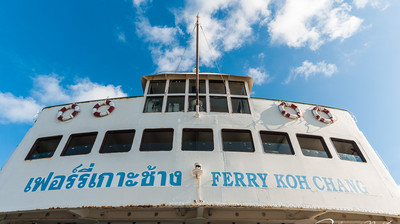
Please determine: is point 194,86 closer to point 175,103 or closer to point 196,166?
point 175,103

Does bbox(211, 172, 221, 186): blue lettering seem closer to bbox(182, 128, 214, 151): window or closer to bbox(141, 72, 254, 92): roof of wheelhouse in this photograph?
bbox(182, 128, 214, 151): window

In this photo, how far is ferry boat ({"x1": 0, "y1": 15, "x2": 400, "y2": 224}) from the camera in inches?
303

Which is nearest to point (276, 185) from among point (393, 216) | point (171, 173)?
point (171, 173)

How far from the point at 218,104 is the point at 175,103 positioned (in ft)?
7.06

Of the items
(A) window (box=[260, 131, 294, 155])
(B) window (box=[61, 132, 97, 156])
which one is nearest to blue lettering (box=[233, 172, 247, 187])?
(A) window (box=[260, 131, 294, 155])

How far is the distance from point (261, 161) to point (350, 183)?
335cm

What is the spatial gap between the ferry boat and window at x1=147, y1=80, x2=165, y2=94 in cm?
68

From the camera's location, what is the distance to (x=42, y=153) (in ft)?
32.7

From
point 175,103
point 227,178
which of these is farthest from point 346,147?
point 175,103

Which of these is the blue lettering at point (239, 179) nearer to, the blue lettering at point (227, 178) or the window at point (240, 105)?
the blue lettering at point (227, 178)

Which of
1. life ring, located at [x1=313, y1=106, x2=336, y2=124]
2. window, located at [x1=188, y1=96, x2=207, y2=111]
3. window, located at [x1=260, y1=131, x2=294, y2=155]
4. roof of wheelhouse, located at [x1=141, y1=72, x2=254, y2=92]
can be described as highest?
roof of wheelhouse, located at [x1=141, y1=72, x2=254, y2=92]

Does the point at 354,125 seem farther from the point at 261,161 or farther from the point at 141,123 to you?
the point at 141,123

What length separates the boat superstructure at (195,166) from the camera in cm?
770

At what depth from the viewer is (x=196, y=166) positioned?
7.95 meters
